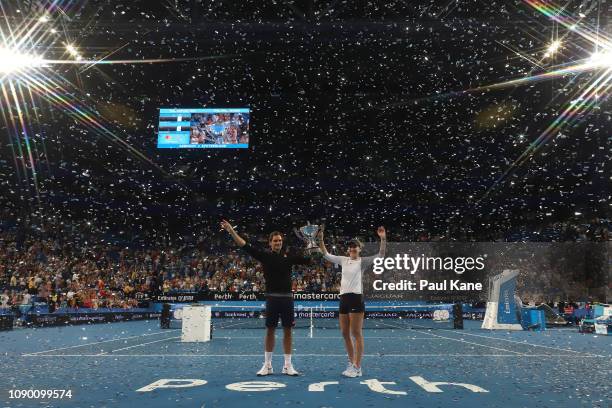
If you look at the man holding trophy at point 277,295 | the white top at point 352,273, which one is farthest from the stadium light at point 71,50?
the white top at point 352,273

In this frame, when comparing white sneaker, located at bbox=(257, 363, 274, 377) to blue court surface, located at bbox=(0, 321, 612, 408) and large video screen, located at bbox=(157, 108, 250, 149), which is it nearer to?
blue court surface, located at bbox=(0, 321, 612, 408)

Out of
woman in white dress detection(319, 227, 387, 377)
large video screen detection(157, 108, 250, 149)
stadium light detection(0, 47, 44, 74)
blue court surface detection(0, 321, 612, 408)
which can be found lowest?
blue court surface detection(0, 321, 612, 408)

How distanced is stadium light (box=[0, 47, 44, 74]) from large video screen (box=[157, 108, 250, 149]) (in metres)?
5.98

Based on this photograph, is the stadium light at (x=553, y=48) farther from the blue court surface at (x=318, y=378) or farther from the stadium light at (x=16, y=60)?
the stadium light at (x=16, y=60)

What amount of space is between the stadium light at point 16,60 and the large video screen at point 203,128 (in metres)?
5.98

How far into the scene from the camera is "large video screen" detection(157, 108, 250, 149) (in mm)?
23469

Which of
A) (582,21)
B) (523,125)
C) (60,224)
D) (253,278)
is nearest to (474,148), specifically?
(523,125)

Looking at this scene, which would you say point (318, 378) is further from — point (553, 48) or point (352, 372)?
point (553, 48)

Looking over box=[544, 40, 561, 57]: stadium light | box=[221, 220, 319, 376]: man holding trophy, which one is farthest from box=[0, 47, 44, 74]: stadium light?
box=[544, 40, 561, 57]: stadium light

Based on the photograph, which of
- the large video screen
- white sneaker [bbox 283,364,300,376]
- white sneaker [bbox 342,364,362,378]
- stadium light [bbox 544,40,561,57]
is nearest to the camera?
white sneaker [bbox 342,364,362,378]

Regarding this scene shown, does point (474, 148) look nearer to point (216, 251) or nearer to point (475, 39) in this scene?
point (475, 39)

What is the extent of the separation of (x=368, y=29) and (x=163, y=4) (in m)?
6.52

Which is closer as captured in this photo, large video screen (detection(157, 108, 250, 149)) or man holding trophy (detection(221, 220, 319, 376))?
man holding trophy (detection(221, 220, 319, 376))

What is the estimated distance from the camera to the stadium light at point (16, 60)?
1762 centimetres
